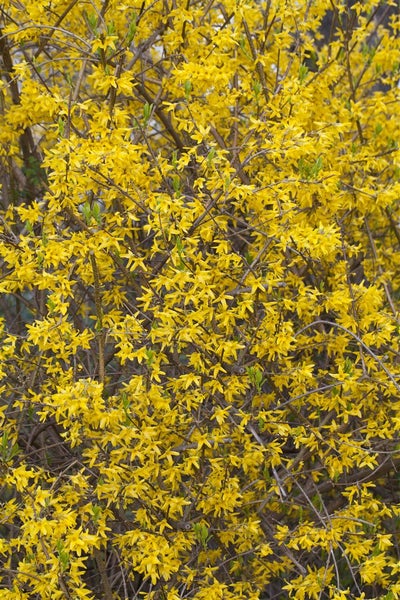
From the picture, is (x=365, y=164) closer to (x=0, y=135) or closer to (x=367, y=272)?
(x=367, y=272)

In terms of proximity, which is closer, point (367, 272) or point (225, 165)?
point (225, 165)

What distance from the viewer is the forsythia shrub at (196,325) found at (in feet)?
9.90

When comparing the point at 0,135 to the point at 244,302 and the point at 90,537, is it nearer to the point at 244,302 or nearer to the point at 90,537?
the point at 244,302

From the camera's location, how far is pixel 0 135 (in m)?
3.92

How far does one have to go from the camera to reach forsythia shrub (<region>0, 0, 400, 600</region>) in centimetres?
302

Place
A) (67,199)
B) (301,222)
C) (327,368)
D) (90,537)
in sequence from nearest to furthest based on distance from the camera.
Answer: (90,537) < (67,199) < (301,222) < (327,368)

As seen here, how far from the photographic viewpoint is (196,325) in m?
3.02

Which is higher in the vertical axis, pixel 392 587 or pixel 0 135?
pixel 0 135

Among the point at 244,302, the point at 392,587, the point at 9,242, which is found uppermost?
the point at 9,242

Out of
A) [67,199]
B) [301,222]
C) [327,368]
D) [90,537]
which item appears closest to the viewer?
[90,537]

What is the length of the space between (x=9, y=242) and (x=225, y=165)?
871mm

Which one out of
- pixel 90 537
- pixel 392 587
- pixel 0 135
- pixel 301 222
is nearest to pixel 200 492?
pixel 90 537

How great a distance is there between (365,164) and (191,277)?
1248 millimetres

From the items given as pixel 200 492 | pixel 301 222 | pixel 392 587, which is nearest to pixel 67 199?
pixel 301 222
